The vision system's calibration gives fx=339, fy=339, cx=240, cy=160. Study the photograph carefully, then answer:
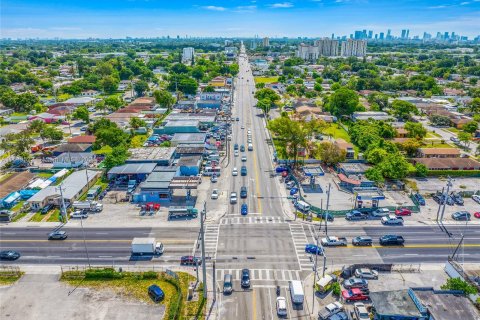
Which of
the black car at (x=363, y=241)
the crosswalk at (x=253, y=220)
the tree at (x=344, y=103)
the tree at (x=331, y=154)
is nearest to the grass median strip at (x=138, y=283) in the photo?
the crosswalk at (x=253, y=220)

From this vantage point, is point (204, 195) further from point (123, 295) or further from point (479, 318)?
point (479, 318)

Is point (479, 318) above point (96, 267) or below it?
above

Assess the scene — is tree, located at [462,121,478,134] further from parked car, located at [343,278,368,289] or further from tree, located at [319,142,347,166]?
parked car, located at [343,278,368,289]

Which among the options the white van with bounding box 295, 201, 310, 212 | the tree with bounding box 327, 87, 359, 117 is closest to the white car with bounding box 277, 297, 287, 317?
the white van with bounding box 295, 201, 310, 212

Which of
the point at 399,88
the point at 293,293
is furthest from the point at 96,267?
the point at 399,88

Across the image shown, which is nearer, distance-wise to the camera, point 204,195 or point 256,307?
point 256,307

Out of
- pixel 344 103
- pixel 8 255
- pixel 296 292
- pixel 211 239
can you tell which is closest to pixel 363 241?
pixel 296 292
